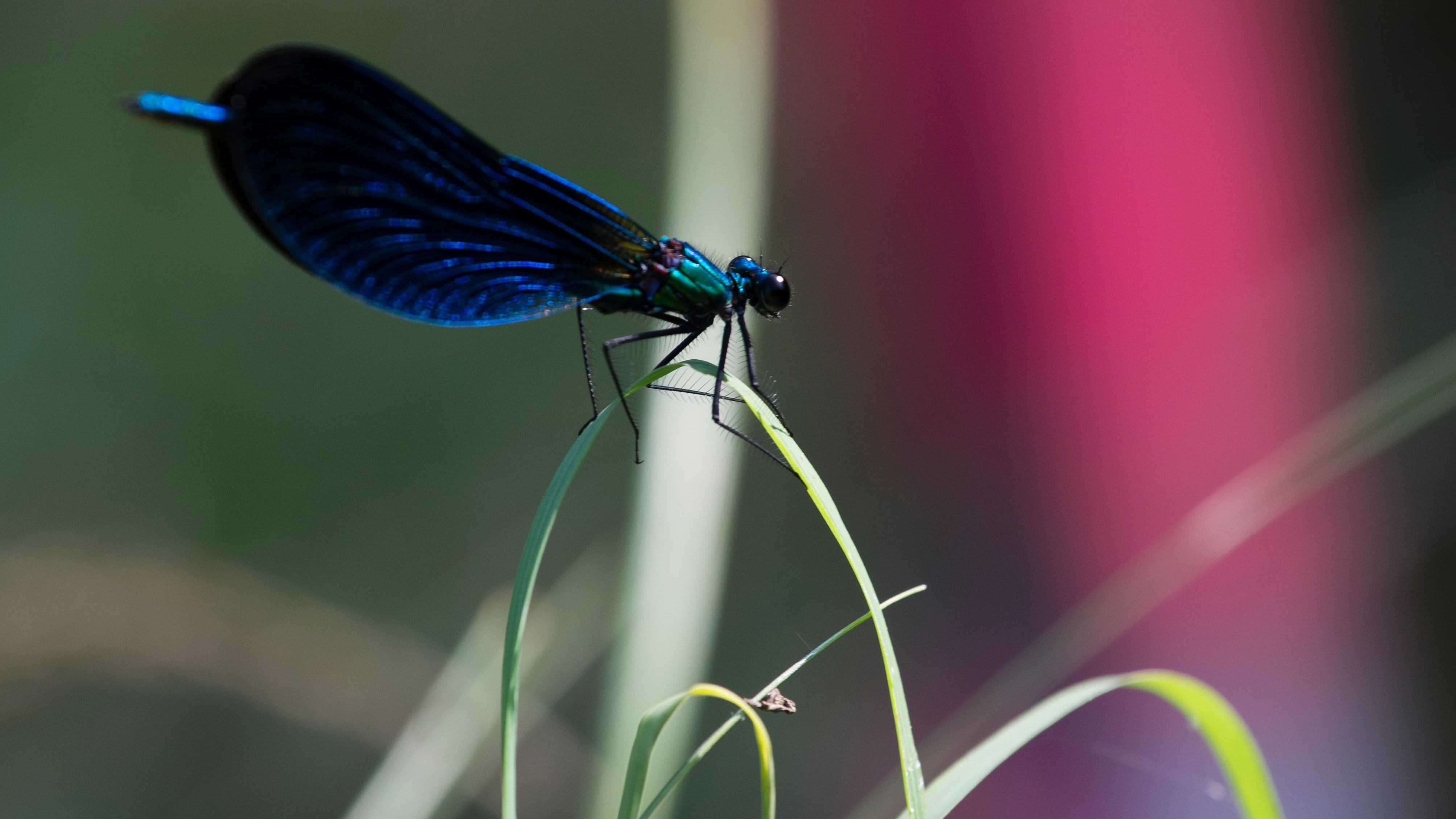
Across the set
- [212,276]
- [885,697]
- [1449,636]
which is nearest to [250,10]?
[212,276]

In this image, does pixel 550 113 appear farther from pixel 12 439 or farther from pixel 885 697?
pixel 885 697

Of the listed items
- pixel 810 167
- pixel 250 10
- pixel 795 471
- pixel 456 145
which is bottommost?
pixel 795 471

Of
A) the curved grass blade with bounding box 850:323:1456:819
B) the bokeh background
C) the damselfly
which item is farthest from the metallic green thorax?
the bokeh background

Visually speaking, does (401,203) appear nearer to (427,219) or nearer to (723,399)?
(427,219)

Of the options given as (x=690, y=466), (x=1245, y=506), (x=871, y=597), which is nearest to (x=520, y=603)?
(x=871, y=597)

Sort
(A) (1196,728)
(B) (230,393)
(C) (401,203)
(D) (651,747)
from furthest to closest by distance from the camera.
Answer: (B) (230,393)
(C) (401,203)
(A) (1196,728)
(D) (651,747)

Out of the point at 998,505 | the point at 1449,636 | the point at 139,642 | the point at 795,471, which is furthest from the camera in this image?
the point at 998,505
